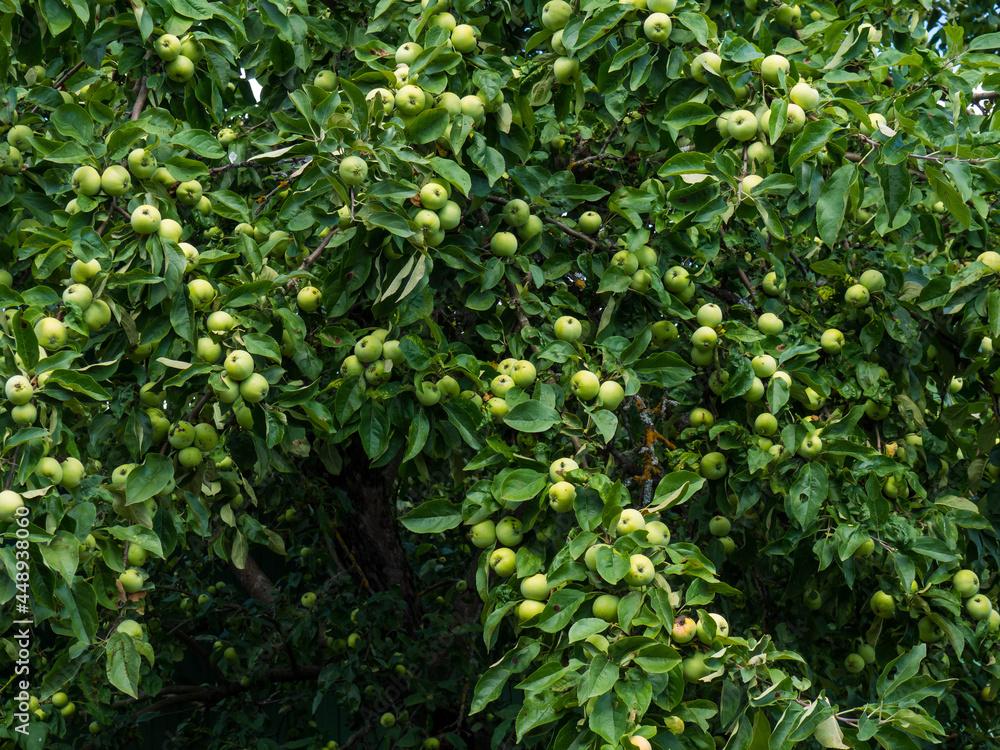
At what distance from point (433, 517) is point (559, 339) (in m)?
0.51

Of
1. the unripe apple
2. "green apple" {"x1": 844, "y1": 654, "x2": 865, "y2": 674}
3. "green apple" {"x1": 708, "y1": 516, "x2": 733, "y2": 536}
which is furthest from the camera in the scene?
"green apple" {"x1": 844, "y1": 654, "x2": 865, "y2": 674}

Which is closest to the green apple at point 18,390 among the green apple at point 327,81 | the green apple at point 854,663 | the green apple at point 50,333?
the green apple at point 50,333

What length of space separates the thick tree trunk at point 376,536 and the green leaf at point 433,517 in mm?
1747

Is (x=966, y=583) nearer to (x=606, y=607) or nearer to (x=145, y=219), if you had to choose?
(x=606, y=607)

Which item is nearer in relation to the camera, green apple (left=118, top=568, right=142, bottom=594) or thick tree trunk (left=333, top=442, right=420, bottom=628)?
green apple (left=118, top=568, right=142, bottom=594)

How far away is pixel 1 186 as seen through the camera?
2.26m

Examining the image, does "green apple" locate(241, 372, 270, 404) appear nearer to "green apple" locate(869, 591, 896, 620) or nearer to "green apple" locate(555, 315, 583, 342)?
"green apple" locate(555, 315, 583, 342)

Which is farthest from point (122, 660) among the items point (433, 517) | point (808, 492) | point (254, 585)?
point (254, 585)

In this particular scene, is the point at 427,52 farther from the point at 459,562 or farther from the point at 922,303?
the point at 459,562

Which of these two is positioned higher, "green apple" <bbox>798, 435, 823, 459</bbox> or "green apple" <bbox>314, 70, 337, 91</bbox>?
"green apple" <bbox>314, 70, 337, 91</bbox>

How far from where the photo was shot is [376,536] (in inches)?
151

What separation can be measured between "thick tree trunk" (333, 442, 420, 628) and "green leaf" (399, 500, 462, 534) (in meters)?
1.75

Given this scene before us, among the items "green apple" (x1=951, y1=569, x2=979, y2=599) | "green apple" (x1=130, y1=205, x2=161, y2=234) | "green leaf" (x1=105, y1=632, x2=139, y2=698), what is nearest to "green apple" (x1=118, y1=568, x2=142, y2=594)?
"green leaf" (x1=105, y1=632, x2=139, y2=698)

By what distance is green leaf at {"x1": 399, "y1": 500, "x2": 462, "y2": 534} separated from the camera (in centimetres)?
200
